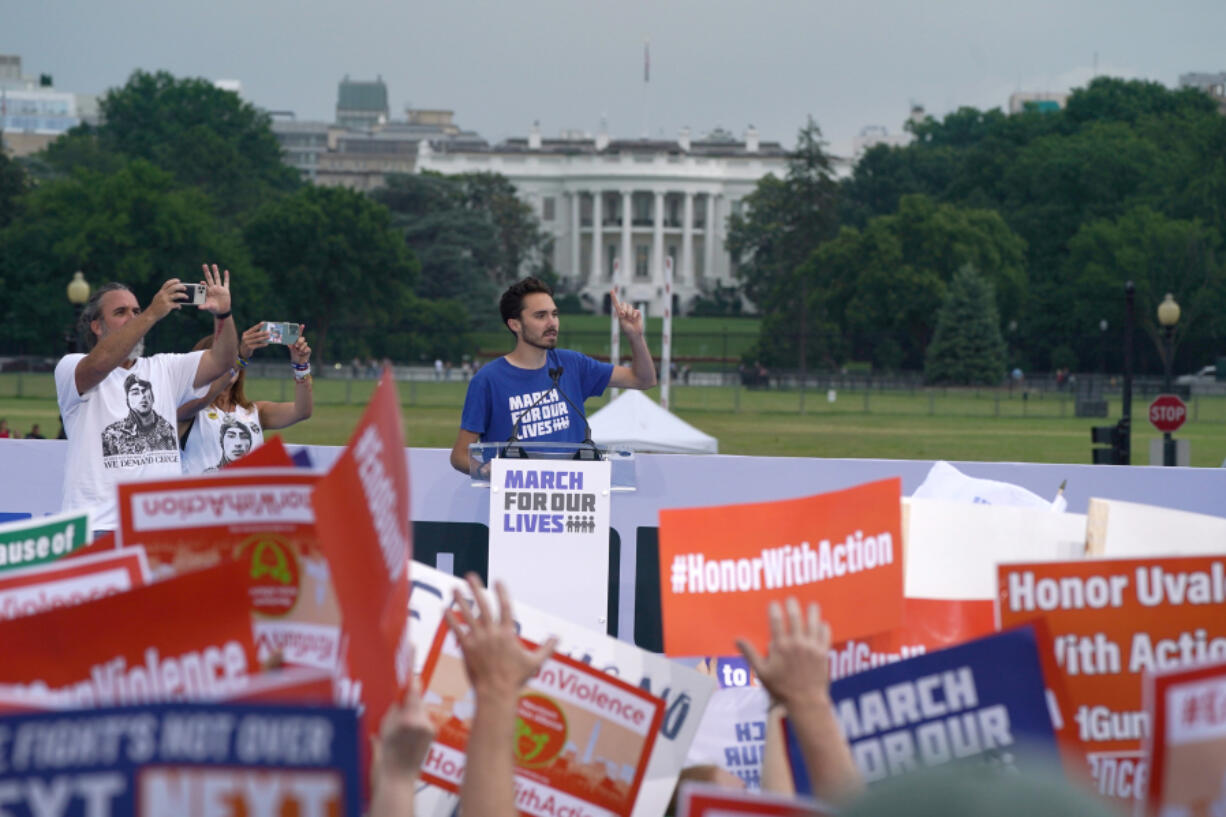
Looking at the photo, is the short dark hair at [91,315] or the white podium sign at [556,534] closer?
the short dark hair at [91,315]

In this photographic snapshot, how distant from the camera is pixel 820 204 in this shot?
303 feet

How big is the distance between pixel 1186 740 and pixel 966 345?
61.2 meters

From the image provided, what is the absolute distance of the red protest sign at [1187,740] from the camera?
75.7 inches

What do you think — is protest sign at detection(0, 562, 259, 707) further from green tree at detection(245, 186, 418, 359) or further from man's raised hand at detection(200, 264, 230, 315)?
green tree at detection(245, 186, 418, 359)

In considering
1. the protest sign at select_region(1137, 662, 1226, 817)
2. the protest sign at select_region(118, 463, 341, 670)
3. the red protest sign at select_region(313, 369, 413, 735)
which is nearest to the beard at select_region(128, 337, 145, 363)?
the protest sign at select_region(118, 463, 341, 670)

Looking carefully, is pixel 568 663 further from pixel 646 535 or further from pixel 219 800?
pixel 646 535

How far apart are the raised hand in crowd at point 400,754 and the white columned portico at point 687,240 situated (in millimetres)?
130561

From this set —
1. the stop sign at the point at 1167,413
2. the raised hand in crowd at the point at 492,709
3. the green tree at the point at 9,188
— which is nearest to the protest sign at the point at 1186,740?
the raised hand in crowd at the point at 492,709

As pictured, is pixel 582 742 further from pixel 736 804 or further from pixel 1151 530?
pixel 1151 530

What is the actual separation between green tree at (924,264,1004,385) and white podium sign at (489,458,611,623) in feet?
187

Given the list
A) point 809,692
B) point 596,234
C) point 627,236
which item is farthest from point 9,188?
point 809,692

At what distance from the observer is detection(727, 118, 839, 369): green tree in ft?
239

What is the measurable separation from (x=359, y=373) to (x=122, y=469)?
5944 cm

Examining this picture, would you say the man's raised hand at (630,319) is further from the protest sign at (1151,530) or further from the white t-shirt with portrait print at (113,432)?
the protest sign at (1151,530)
